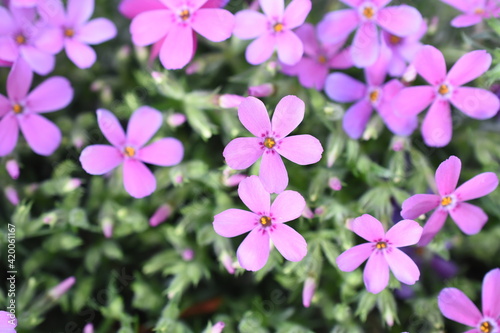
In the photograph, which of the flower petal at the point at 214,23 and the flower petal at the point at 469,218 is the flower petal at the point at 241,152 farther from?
the flower petal at the point at 469,218

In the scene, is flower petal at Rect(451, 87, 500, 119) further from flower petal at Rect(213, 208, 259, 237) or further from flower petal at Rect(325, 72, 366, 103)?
flower petal at Rect(213, 208, 259, 237)

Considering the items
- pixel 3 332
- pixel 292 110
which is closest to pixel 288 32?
pixel 292 110

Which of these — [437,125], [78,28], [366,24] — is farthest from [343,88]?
[78,28]

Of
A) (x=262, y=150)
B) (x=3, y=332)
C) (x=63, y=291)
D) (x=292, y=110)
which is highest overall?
(x=292, y=110)

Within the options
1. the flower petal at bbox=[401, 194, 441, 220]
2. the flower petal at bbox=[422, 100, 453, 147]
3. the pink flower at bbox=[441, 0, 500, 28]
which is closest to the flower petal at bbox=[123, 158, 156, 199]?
the flower petal at bbox=[401, 194, 441, 220]

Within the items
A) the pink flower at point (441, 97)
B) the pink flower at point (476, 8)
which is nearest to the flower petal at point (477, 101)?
the pink flower at point (441, 97)

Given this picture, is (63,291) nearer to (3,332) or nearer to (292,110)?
(3,332)

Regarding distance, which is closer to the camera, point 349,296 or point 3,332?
point 3,332
